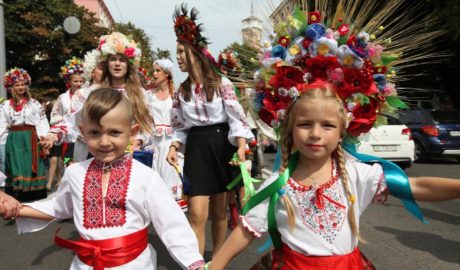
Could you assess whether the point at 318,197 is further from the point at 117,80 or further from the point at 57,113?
the point at 57,113

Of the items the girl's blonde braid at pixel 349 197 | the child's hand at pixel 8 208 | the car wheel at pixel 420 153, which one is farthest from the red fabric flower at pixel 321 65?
the car wheel at pixel 420 153

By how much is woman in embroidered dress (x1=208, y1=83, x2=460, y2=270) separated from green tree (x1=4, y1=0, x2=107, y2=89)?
108ft

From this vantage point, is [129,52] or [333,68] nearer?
[333,68]

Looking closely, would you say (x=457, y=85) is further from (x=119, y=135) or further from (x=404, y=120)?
(x=119, y=135)

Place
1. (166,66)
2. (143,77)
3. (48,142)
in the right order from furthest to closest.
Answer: (166,66) < (143,77) < (48,142)

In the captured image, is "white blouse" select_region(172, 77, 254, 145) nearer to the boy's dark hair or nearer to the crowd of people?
the crowd of people

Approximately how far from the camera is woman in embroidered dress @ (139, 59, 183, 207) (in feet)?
18.0

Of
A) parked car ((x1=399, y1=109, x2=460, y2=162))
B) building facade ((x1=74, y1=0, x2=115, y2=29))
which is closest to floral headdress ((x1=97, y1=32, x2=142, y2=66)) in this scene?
parked car ((x1=399, y1=109, x2=460, y2=162))

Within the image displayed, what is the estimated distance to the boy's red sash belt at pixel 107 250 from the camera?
216 centimetres

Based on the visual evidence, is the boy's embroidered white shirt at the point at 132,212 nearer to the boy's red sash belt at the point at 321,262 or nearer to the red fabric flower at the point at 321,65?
the boy's red sash belt at the point at 321,262

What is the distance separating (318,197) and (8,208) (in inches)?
60.4

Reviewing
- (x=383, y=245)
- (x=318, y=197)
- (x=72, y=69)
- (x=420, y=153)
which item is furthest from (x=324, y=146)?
(x=420, y=153)

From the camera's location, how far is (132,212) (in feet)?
7.44

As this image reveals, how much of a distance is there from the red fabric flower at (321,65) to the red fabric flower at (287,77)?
64 mm
